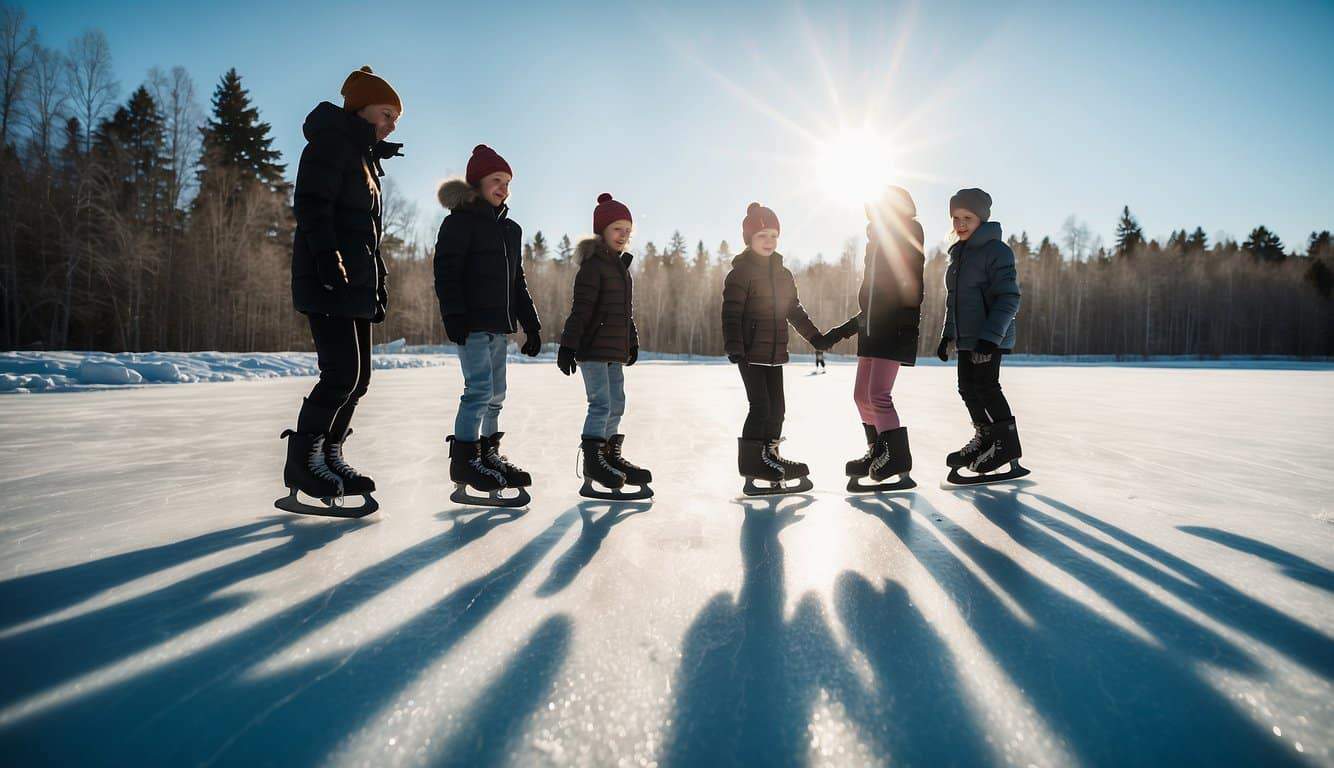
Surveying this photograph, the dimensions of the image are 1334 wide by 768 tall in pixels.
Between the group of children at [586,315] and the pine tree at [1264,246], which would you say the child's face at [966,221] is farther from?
the pine tree at [1264,246]

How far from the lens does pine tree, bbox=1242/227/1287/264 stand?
188 ft

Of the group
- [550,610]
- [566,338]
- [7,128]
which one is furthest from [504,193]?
[7,128]

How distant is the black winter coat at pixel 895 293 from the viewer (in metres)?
3.15

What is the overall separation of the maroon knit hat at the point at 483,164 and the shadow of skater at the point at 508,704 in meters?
2.15

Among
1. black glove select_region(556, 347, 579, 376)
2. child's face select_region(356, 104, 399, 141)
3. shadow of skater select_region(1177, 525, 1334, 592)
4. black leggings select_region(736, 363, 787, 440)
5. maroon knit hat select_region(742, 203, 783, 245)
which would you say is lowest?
shadow of skater select_region(1177, 525, 1334, 592)

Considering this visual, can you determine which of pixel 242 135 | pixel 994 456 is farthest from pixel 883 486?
pixel 242 135

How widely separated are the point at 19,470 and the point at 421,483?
2154mm

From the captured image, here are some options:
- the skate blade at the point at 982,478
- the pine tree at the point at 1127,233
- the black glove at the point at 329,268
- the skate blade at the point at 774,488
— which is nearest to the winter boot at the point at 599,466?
the skate blade at the point at 774,488

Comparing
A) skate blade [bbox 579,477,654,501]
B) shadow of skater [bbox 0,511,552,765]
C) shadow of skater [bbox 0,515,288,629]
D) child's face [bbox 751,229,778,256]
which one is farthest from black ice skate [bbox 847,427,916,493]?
shadow of skater [bbox 0,515,288,629]

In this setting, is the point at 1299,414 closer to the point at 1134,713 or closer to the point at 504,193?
the point at 1134,713

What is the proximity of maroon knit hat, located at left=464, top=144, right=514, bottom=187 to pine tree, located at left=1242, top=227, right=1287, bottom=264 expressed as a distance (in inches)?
3082

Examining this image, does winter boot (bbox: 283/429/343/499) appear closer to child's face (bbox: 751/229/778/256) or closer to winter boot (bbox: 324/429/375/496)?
winter boot (bbox: 324/429/375/496)

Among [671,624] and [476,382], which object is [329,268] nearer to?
[476,382]

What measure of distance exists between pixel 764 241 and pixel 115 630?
285cm
